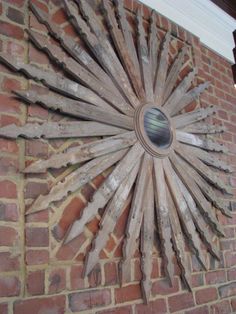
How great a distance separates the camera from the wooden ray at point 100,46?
1331 millimetres

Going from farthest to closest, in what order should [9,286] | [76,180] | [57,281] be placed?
[76,180] < [57,281] < [9,286]

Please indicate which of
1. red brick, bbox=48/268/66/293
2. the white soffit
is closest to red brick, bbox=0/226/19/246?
red brick, bbox=48/268/66/293

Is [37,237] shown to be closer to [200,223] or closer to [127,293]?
[127,293]

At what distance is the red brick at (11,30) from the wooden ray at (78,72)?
0.03 metres

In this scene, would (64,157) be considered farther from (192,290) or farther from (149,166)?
(192,290)

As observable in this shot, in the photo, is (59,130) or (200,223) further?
(200,223)

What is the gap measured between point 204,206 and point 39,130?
2.98 feet

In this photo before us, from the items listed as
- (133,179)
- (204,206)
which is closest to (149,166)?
(133,179)

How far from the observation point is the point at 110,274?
121 cm

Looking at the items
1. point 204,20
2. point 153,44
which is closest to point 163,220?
point 153,44

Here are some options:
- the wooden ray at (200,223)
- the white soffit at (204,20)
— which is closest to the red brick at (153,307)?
the wooden ray at (200,223)

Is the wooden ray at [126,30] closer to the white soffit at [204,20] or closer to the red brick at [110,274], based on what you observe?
the white soffit at [204,20]

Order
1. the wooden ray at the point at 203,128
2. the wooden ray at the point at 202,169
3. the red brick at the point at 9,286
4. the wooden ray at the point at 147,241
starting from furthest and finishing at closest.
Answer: the wooden ray at the point at 203,128
the wooden ray at the point at 202,169
the wooden ray at the point at 147,241
the red brick at the point at 9,286

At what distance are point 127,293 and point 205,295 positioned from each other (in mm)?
500
